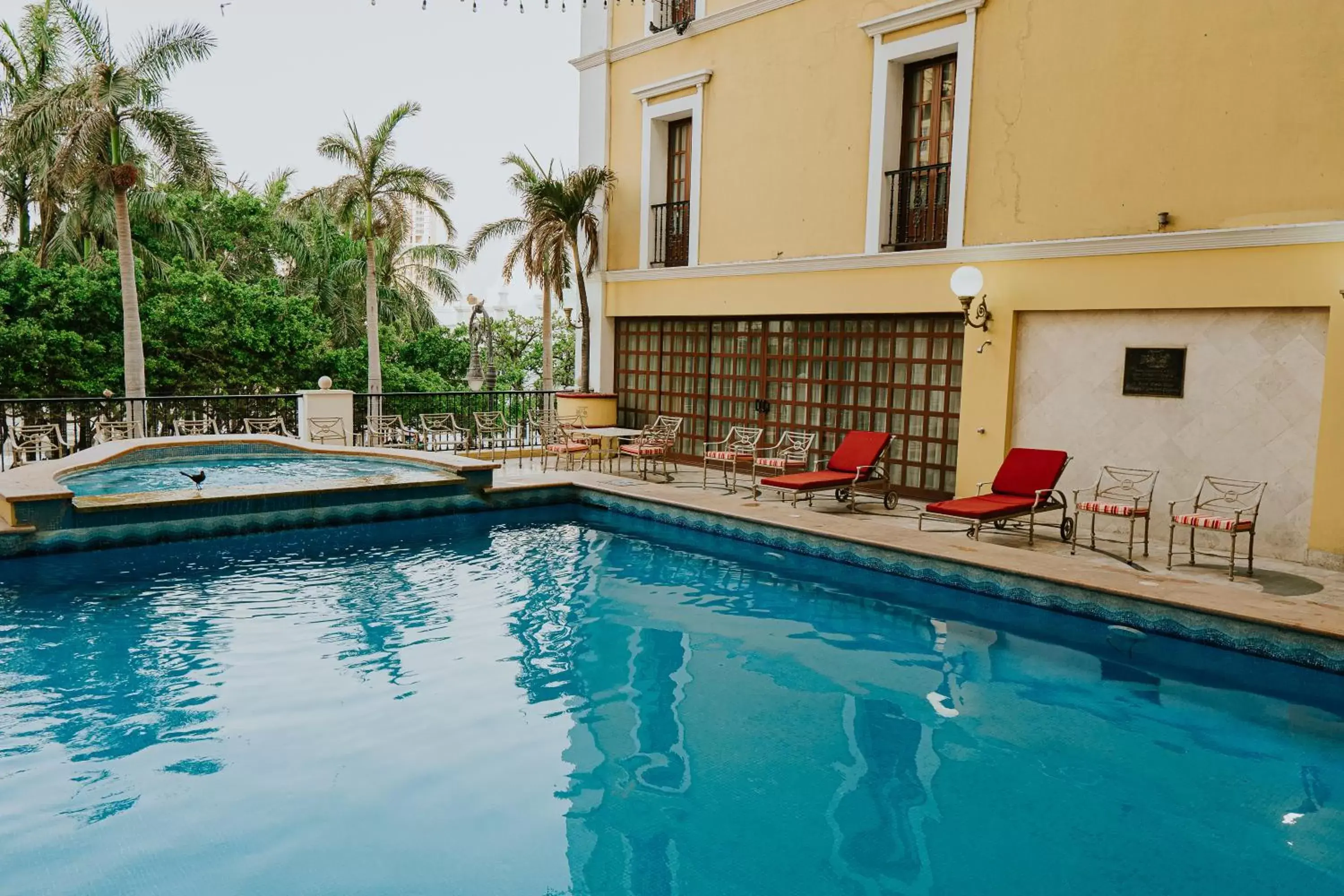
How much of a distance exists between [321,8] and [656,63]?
518 centimetres

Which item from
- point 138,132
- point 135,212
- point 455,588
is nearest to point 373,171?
point 138,132

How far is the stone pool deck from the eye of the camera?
6695 millimetres

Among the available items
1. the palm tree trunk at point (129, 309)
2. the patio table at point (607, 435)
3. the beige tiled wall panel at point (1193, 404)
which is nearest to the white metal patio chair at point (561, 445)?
the patio table at point (607, 435)

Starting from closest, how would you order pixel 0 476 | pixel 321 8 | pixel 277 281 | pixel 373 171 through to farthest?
pixel 0 476
pixel 321 8
pixel 373 171
pixel 277 281

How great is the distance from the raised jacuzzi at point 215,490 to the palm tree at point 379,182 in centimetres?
769

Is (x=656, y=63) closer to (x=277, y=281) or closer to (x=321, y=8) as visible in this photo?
(x=321, y=8)

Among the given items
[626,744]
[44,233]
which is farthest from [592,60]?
[44,233]

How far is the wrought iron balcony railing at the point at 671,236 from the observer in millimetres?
14102

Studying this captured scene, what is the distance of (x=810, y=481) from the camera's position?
10.3 m

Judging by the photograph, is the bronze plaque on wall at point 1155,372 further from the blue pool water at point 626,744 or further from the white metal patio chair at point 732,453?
the white metal patio chair at point 732,453

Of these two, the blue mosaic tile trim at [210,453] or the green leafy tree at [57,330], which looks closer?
the blue mosaic tile trim at [210,453]

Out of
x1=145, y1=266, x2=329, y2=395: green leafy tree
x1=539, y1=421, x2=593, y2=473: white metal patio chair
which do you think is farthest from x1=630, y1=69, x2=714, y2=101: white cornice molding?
x1=145, y1=266, x2=329, y2=395: green leafy tree

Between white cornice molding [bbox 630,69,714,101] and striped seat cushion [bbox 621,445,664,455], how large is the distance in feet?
17.1

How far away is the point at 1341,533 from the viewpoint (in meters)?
7.82
